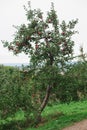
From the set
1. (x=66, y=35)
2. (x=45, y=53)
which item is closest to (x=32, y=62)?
(x=45, y=53)

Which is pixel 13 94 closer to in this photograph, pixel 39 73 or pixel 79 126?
pixel 39 73

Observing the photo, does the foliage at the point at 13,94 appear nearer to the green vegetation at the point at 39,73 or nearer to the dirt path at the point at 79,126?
the green vegetation at the point at 39,73

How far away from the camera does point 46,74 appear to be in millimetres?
20844

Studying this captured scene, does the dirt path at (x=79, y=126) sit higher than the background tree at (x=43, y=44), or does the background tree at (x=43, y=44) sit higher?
the background tree at (x=43, y=44)

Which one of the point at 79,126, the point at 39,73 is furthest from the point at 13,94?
the point at 79,126

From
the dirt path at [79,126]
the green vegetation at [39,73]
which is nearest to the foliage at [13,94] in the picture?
the green vegetation at [39,73]

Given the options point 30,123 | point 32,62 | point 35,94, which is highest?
point 32,62

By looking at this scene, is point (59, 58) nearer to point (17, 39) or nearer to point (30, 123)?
point (17, 39)

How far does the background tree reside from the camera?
21.1 metres

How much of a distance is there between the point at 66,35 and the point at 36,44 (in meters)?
1.54

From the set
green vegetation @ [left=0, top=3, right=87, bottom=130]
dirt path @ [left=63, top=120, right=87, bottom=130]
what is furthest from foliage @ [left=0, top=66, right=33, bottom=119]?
dirt path @ [left=63, top=120, right=87, bottom=130]

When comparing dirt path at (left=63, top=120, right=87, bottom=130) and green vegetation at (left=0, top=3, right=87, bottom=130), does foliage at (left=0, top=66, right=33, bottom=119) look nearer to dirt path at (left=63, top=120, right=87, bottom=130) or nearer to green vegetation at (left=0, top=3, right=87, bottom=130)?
green vegetation at (left=0, top=3, right=87, bottom=130)

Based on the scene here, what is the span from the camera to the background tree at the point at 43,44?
21.1 m

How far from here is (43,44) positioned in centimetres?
2123
